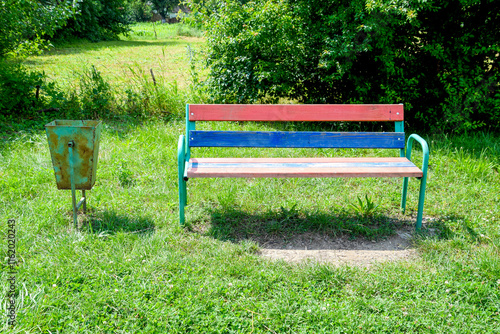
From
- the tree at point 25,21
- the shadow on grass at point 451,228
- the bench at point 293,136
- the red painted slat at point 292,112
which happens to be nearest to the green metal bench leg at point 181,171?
the bench at point 293,136

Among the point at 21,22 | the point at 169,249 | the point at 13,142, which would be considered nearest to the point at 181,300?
the point at 169,249

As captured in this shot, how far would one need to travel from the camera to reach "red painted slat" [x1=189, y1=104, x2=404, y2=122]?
144 inches

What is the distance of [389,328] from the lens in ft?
7.80

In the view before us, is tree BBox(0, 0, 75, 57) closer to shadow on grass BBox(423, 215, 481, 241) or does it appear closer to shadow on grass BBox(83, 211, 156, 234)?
shadow on grass BBox(83, 211, 156, 234)

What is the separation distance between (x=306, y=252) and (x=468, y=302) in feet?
3.81

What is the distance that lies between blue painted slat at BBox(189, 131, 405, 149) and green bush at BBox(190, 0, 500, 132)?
6.57 ft

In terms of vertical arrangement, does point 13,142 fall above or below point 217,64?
below

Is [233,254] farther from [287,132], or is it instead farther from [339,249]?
[287,132]

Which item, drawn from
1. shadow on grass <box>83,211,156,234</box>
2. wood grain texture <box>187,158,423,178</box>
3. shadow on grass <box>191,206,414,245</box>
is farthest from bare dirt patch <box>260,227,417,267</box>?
shadow on grass <box>83,211,156,234</box>

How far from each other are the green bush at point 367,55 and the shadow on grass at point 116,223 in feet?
9.91

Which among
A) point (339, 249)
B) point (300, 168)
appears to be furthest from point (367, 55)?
point (339, 249)

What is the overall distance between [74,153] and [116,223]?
690 mm

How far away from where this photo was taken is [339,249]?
332cm

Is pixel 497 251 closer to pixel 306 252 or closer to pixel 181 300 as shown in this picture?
pixel 306 252
